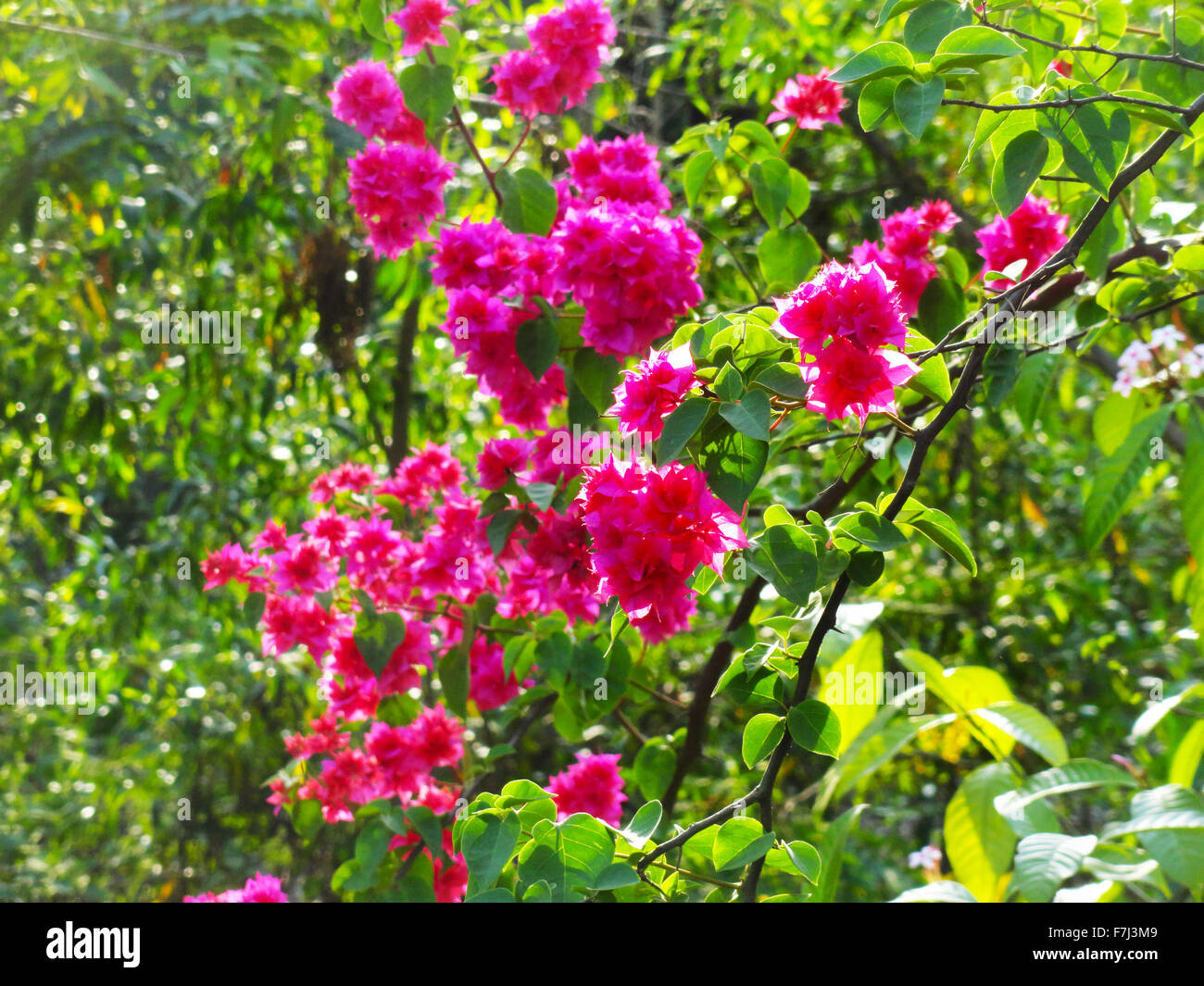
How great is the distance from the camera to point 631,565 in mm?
A: 685

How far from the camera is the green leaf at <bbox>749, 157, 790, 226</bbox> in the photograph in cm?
117

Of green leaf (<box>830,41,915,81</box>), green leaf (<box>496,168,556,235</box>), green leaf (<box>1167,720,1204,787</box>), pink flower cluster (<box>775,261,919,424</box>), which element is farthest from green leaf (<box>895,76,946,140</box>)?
green leaf (<box>1167,720,1204,787</box>)

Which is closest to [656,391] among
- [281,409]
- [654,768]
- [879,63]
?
[879,63]

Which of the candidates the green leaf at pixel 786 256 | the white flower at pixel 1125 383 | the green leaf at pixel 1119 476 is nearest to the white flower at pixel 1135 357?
the white flower at pixel 1125 383

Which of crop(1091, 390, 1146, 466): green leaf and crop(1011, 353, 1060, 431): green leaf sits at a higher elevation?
crop(1011, 353, 1060, 431): green leaf

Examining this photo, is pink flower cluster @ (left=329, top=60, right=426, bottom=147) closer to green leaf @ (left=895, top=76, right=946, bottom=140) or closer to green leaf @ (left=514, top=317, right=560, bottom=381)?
green leaf @ (left=514, top=317, right=560, bottom=381)

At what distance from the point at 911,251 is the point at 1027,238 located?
0.13 m

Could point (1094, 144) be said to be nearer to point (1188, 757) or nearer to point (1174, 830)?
point (1174, 830)

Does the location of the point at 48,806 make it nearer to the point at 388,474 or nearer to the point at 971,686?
the point at 388,474

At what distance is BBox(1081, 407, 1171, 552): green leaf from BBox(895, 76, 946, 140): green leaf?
1.96 feet
